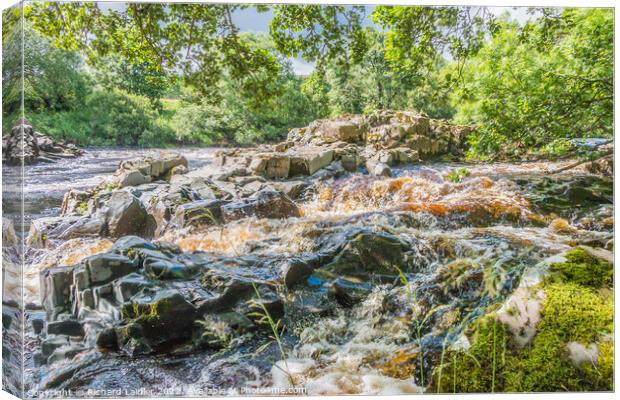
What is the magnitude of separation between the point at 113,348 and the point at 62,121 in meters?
1.55

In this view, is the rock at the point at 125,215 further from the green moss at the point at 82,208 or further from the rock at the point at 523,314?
the rock at the point at 523,314

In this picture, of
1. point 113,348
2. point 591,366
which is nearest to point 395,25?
point 591,366

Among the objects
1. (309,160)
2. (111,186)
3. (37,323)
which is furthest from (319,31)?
(37,323)

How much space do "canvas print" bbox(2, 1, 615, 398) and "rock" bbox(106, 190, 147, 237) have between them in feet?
0.05

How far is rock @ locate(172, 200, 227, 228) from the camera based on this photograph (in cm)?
309

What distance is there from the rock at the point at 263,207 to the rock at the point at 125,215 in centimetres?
57

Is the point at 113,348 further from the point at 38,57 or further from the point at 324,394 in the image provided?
the point at 38,57

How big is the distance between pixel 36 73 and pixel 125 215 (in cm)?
109

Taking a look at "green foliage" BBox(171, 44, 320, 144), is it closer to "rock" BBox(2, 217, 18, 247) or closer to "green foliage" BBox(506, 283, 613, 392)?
"rock" BBox(2, 217, 18, 247)

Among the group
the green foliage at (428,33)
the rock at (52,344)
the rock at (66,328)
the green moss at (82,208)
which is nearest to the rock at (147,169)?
the green moss at (82,208)

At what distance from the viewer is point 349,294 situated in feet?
9.75

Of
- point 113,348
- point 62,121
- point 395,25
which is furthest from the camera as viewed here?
point 395,25

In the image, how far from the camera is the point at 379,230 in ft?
10.3

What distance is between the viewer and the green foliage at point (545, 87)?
10.3ft
